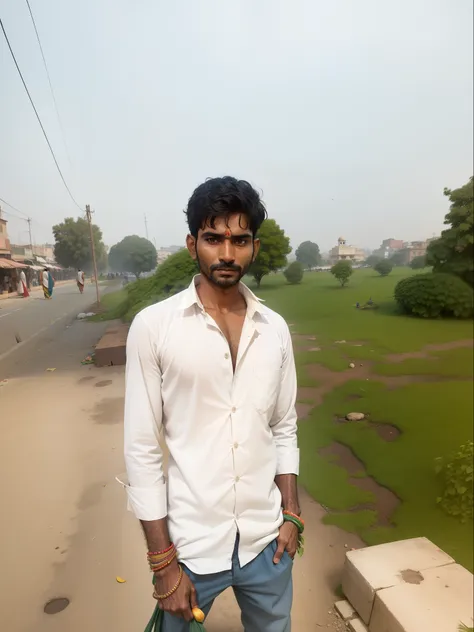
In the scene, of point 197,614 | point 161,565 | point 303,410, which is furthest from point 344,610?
point 303,410

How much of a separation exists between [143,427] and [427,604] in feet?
5.07

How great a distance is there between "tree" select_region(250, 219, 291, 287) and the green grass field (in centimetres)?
12

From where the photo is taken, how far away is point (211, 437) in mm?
969

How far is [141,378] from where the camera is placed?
923 millimetres

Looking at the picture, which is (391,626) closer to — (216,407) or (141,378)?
(216,407)

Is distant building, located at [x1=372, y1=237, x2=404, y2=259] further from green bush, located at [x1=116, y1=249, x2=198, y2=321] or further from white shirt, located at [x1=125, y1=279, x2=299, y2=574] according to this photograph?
white shirt, located at [x1=125, y1=279, x2=299, y2=574]

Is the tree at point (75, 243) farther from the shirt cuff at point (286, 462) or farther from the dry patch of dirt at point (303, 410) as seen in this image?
the dry patch of dirt at point (303, 410)

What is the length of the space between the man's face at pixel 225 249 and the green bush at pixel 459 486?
207 cm

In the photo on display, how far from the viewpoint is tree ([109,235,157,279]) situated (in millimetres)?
2113

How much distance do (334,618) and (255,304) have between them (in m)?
1.60

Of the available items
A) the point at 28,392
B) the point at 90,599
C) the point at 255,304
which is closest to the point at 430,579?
the point at 90,599

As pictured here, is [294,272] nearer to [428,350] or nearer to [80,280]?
[428,350]

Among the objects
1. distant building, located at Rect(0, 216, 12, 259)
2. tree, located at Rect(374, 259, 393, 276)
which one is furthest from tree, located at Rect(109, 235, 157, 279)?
tree, located at Rect(374, 259, 393, 276)

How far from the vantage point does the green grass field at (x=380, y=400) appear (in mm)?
2328
